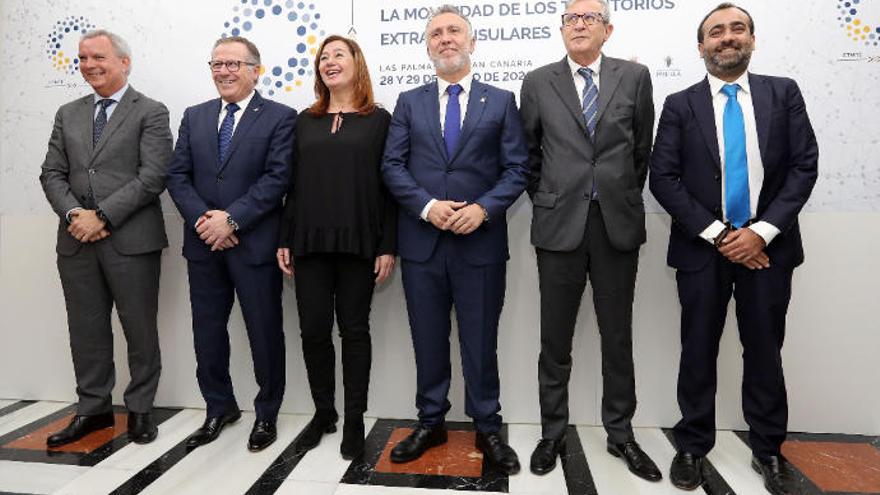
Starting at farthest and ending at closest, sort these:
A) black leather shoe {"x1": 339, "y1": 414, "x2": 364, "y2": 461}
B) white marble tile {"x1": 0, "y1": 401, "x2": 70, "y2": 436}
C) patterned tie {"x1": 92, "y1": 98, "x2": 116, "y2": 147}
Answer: white marble tile {"x1": 0, "y1": 401, "x2": 70, "y2": 436} < patterned tie {"x1": 92, "y1": 98, "x2": 116, "y2": 147} < black leather shoe {"x1": 339, "y1": 414, "x2": 364, "y2": 461}

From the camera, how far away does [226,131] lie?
101 inches

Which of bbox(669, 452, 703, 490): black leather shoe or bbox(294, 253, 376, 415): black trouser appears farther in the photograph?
bbox(294, 253, 376, 415): black trouser

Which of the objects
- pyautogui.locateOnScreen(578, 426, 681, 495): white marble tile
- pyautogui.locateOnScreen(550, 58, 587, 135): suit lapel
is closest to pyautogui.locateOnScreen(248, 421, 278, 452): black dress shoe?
pyautogui.locateOnScreen(578, 426, 681, 495): white marble tile

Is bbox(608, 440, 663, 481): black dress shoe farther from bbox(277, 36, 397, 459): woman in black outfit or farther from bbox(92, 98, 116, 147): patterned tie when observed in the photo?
bbox(92, 98, 116, 147): patterned tie

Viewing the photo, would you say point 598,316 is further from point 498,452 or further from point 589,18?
point 589,18

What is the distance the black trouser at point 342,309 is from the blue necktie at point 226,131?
2.04 ft

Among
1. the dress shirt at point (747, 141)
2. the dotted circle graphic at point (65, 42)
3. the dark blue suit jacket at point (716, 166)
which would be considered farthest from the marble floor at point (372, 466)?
the dotted circle graphic at point (65, 42)

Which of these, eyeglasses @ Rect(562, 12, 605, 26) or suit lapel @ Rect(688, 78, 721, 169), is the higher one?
eyeglasses @ Rect(562, 12, 605, 26)

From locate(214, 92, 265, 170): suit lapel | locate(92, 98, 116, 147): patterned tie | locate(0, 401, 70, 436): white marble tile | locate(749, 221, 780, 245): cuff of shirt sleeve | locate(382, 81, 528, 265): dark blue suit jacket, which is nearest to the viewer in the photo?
locate(749, 221, 780, 245): cuff of shirt sleeve

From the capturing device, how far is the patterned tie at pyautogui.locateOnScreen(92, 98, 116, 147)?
265 centimetres

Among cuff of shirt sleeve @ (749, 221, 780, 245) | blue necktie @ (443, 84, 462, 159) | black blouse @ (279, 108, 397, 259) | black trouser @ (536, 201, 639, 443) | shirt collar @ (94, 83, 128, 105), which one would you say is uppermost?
shirt collar @ (94, 83, 128, 105)

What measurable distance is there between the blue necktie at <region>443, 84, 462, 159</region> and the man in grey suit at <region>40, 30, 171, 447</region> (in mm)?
1371

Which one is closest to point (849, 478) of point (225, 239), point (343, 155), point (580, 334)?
point (580, 334)

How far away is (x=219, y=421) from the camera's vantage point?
2670 mm
